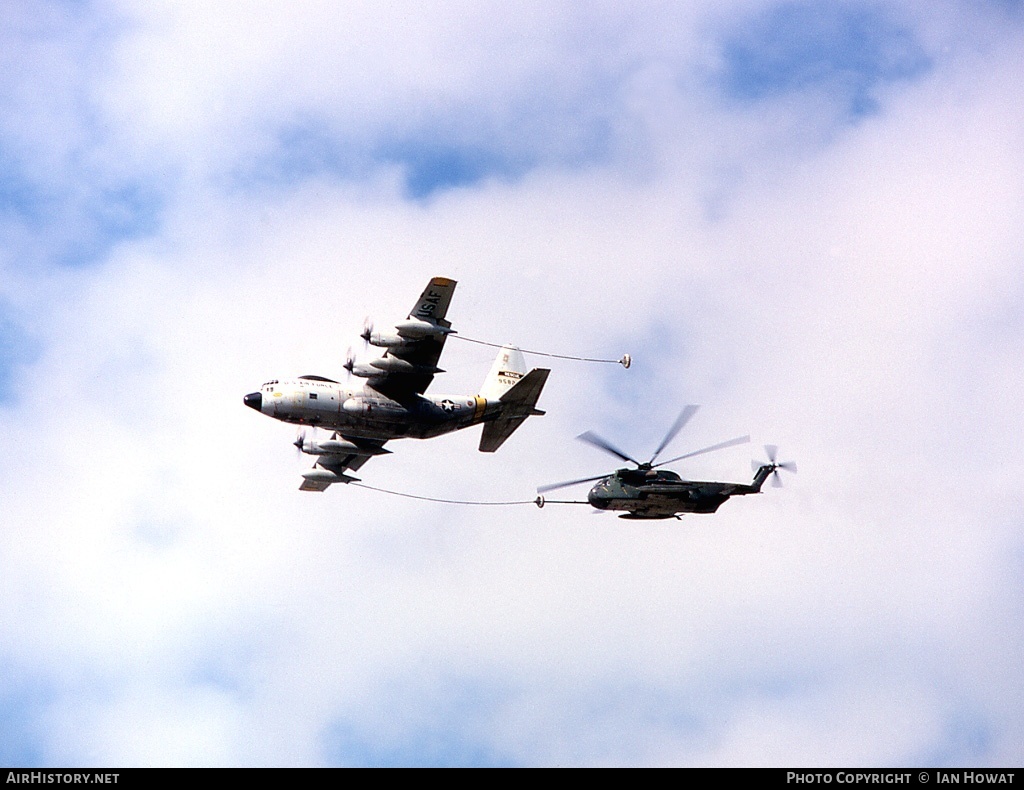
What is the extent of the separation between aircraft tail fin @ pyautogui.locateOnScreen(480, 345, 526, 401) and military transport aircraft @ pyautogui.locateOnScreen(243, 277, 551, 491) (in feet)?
4.81

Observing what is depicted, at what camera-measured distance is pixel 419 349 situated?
59.9m

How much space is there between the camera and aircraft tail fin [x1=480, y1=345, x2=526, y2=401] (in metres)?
66.4

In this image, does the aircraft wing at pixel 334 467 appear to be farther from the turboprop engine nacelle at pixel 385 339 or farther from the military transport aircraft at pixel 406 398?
the turboprop engine nacelle at pixel 385 339

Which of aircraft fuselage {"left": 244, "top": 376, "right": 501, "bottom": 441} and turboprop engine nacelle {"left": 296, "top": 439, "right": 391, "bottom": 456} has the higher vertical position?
turboprop engine nacelle {"left": 296, "top": 439, "right": 391, "bottom": 456}

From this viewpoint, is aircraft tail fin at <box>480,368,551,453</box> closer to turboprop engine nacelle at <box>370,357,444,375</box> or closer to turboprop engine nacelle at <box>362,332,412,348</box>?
turboprop engine nacelle at <box>370,357,444,375</box>

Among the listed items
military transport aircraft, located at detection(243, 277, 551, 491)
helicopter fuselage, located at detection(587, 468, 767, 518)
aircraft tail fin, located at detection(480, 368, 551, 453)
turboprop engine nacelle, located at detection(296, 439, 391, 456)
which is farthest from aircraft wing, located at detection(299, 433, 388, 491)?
helicopter fuselage, located at detection(587, 468, 767, 518)

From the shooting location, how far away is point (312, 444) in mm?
67250
